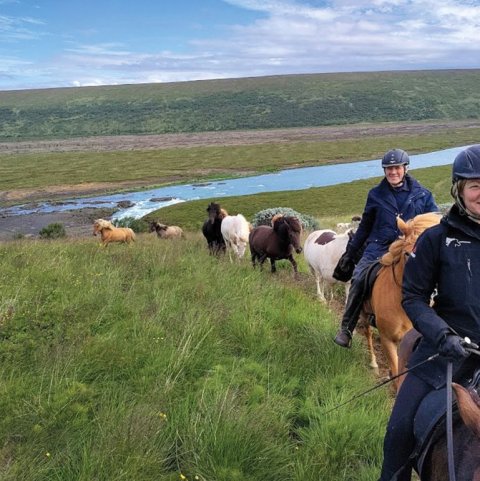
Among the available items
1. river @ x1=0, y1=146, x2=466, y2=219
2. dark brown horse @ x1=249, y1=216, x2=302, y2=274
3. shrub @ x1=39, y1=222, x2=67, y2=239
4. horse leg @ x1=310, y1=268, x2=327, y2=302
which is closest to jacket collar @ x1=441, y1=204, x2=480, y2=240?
horse leg @ x1=310, y1=268, x2=327, y2=302

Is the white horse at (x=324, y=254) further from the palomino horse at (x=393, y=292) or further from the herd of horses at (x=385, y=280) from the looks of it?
the palomino horse at (x=393, y=292)

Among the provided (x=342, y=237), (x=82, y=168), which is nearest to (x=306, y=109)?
(x=82, y=168)

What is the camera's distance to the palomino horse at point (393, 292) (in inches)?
196

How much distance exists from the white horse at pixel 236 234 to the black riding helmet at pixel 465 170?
11.4m

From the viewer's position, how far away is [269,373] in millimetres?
5340

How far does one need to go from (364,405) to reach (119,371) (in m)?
2.45

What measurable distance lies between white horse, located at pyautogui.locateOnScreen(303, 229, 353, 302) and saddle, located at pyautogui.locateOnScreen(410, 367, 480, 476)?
631 centimetres

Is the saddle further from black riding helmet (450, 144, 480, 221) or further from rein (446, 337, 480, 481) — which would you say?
black riding helmet (450, 144, 480, 221)

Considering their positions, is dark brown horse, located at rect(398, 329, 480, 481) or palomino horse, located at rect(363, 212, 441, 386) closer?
dark brown horse, located at rect(398, 329, 480, 481)

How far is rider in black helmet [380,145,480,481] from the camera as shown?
294 cm

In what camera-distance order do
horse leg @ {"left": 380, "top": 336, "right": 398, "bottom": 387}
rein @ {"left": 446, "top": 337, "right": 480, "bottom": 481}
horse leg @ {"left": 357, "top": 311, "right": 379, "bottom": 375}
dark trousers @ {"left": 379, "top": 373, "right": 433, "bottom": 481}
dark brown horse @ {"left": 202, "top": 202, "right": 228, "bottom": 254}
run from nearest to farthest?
rein @ {"left": 446, "top": 337, "right": 480, "bottom": 481} → dark trousers @ {"left": 379, "top": 373, "right": 433, "bottom": 481} → horse leg @ {"left": 380, "top": 336, "right": 398, "bottom": 387} → horse leg @ {"left": 357, "top": 311, "right": 379, "bottom": 375} → dark brown horse @ {"left": 202, "top": 202, "right": 228, "bottom": 254}

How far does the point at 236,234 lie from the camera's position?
47.6 ft

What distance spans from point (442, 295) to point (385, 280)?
2583mm

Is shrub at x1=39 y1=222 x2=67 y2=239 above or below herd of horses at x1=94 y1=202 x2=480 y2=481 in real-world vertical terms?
below
